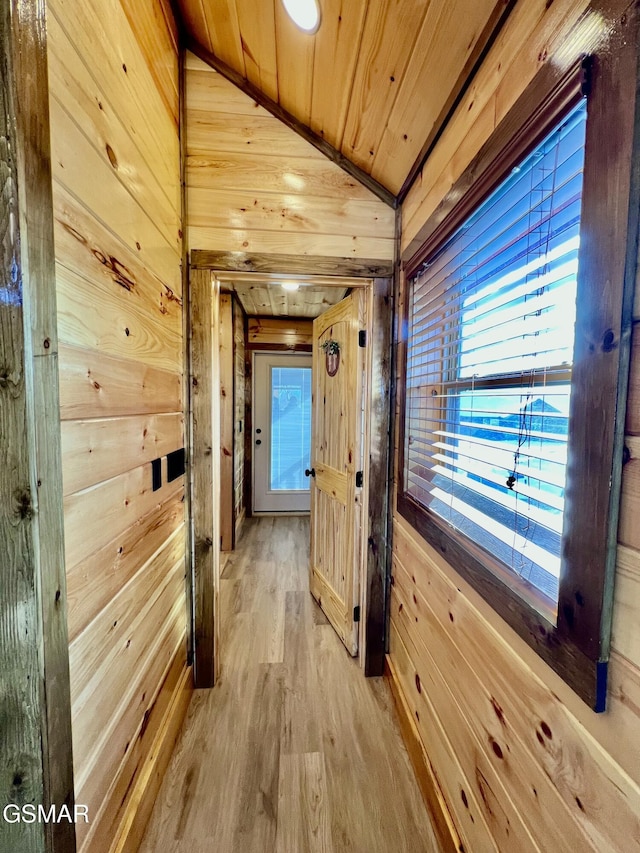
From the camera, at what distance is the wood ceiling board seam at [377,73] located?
104 cm

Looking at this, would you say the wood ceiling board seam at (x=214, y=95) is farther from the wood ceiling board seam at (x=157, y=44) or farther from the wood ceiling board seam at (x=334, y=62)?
the wood ceiling board seam at (x=334, y=62)

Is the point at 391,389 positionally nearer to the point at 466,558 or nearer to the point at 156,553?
the point at 466,558

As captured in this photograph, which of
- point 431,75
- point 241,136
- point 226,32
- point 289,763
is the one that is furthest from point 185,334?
point 289,763

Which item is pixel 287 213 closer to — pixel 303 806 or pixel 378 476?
pixel 378 476

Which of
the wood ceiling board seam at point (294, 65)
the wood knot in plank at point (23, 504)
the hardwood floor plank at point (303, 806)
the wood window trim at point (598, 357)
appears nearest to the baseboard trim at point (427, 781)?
the hardwood floor plank at point (303, 806)

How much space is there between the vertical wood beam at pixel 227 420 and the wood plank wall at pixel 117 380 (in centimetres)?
157

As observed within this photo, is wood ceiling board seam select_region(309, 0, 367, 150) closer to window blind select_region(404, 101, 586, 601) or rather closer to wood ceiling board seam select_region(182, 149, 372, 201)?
wood ceiling board seam select_region(182, 149, 372, 201)

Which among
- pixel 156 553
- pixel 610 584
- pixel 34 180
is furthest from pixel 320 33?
pixel 156 553

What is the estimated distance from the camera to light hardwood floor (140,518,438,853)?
1.17 metres

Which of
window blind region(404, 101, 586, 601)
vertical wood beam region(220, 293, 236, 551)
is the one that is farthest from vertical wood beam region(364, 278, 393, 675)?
vertical wood beam region(220, 293, 236, 551)

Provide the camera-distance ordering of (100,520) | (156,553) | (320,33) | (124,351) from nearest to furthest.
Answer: (100,520)
(124,351)
(320,33)
(156,553)

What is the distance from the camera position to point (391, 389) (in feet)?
5.81

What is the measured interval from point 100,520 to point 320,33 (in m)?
1.72

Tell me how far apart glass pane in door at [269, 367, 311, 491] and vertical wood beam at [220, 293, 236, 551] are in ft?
3.69
